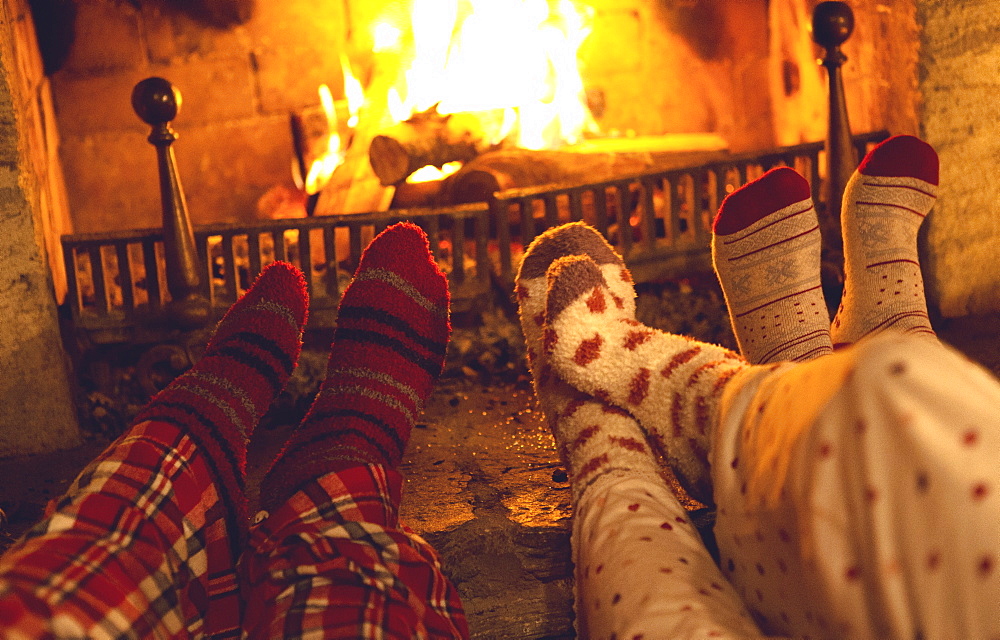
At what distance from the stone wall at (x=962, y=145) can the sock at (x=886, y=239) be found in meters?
0.33

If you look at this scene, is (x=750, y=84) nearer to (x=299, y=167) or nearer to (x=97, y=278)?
(x=299, y=167)

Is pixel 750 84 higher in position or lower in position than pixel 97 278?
higher

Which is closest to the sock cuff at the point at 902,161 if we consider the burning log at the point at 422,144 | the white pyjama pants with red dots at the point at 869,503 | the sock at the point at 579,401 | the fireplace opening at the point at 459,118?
the fireplace opening at the point at 459,118

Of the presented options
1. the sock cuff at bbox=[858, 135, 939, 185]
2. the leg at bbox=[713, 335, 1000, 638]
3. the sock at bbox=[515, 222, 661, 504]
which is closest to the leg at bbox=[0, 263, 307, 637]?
the sock at bbox=[515, 222, 661, 504]

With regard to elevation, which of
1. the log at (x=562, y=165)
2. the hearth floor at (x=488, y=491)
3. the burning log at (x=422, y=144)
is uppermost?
the burning log at (x=422, y=144)

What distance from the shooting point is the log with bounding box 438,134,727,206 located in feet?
5.98

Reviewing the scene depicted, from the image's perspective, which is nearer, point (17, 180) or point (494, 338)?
point (17, 180)

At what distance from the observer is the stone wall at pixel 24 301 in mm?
1338

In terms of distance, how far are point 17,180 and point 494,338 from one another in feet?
2.77

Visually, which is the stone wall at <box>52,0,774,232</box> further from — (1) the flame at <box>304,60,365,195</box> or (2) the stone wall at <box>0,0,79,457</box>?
(2) the stone wall at <box>0,0,79,457</box>

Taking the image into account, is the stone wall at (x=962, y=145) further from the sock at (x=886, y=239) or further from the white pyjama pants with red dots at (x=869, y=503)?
the white pyjama pants with red dots at (x=869, y=503)

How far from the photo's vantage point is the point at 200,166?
2.14 m

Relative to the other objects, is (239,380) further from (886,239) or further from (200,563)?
(886,239)

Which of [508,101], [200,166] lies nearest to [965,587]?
[508,101]
